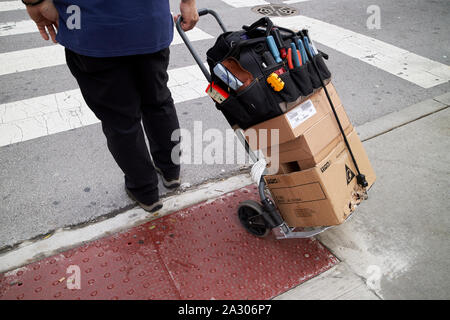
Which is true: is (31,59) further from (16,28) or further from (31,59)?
(16,28)

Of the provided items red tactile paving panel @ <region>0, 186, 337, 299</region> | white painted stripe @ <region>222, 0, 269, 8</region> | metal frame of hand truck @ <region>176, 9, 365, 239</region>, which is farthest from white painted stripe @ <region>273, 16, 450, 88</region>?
red tactile paving panel @ <region>0, 186, 337, 299</region>

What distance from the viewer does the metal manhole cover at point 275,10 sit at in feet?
18.7

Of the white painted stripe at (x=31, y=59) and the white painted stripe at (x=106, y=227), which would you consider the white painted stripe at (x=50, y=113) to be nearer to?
the white painted stripe at (x=31, y=59)

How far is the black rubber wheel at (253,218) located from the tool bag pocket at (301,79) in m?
0.78

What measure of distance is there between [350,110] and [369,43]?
2104 mm

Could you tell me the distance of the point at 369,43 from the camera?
4.87 m

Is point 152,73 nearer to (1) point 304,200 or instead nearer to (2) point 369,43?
(1) point 304,200

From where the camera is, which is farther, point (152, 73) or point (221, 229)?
point (221, 229)

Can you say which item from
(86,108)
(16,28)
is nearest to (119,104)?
(86,108)

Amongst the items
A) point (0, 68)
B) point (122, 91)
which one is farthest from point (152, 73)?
point (0, 68)

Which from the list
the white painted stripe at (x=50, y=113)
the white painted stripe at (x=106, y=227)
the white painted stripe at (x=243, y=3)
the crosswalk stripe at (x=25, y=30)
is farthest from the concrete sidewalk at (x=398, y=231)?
the white painted stripe at (x=243, y=3)

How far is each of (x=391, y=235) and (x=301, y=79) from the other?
132 centimetres

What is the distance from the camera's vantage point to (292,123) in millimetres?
1566
